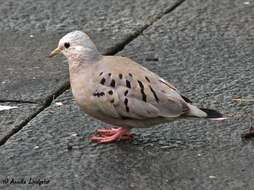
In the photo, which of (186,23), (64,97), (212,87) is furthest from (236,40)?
(64,97)

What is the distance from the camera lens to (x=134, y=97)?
501 cm

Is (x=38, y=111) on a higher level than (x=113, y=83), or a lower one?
lower

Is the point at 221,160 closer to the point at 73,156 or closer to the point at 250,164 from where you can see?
the point at 250,164

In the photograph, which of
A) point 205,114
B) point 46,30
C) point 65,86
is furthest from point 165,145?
point 46,30

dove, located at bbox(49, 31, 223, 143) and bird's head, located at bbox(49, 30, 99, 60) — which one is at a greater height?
bird's head, located at bbox(49, 30, 99, 60)

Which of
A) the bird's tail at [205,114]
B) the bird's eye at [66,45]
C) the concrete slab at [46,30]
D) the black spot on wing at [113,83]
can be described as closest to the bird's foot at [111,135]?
the black spot on wing at [113,83]

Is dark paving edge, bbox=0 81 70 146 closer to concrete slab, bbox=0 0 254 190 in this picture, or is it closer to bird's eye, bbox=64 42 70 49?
concrete slab, bbox=0 0 254 190

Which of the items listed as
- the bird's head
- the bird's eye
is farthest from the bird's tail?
the bird's eye

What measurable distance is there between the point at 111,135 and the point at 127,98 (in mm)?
393

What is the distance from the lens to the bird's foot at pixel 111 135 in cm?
521

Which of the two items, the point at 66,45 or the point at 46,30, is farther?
the point at 46,30

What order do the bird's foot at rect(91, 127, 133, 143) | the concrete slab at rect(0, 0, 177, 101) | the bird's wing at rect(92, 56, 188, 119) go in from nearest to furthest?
1. the bird's wing at rect(92, 56, 188, 119)
2. the bird's foot at rect(91, 127, 133, 143)
3. the concrete slab at rect(0, 0, 177, 101)

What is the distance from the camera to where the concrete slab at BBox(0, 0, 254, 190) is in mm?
4680

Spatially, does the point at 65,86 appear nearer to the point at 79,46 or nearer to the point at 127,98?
the point at 79,46
